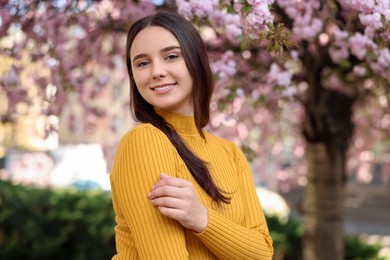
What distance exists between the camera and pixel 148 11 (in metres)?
4.35

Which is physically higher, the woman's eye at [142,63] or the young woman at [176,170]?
the woman's eye at [142,63]

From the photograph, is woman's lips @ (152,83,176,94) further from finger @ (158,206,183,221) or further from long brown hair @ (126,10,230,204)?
finger @ (158,206,183,221)

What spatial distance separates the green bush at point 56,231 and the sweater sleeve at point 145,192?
458 cm

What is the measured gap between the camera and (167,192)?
1.60m

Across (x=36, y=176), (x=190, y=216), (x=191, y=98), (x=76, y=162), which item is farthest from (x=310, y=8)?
(x=76, y=162)

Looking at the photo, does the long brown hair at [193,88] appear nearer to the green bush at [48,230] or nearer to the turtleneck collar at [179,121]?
the turtleneck collar at [179,121]

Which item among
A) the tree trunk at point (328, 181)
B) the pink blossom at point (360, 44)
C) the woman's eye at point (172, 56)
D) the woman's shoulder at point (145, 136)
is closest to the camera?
the woman's shoulder at point (145, 136)

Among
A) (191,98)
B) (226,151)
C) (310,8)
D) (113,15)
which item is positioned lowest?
(226,151)

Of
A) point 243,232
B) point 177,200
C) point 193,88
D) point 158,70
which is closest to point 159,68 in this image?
point 158,70

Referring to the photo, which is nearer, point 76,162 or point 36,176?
point 36,176

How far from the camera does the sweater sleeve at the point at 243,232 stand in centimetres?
170

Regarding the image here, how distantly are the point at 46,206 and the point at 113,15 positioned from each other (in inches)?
94.0

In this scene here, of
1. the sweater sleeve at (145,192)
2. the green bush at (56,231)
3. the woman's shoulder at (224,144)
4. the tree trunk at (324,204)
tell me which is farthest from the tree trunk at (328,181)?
the sweater sleeve at (145,192)

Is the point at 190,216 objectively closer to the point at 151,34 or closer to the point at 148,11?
the point at 151,34
